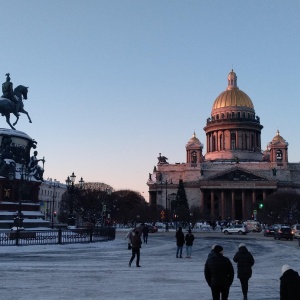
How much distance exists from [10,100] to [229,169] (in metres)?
98.8

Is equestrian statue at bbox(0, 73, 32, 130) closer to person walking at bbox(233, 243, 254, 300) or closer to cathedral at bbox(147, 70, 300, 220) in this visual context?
person walking at bbox(233, 243, 254, 300)

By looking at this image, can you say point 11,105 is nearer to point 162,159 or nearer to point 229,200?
point 229,200

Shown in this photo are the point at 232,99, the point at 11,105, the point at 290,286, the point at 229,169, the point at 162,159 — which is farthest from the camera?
the point at 232,99

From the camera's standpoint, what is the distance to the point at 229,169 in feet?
443

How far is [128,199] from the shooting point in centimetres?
14762

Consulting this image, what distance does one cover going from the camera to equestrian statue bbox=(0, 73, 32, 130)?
1649 inches

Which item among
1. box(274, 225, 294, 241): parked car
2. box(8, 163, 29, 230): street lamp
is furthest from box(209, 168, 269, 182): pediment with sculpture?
box(8, 163, 29, 230): street lamp

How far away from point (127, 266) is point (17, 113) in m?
25.2

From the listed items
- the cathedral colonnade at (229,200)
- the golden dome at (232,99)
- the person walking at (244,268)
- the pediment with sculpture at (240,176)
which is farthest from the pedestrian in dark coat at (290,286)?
the golden dome at (232,99)

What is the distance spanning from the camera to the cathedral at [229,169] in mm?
134500

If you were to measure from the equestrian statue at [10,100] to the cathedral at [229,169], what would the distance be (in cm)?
8385

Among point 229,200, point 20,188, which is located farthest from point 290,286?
point 229,200

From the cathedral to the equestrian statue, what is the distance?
275ft

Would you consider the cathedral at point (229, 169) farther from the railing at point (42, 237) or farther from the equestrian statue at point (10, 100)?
the railing at point (42, 237)
